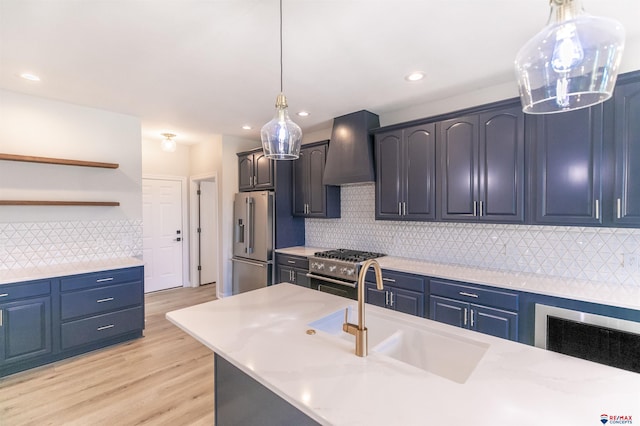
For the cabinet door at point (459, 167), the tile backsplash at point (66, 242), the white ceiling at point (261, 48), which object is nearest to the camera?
the white ceiling at point (261, 48)

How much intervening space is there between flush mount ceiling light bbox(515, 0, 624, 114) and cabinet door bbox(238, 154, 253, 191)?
3.88 meters

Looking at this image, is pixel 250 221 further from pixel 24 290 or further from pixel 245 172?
pixel 24 290

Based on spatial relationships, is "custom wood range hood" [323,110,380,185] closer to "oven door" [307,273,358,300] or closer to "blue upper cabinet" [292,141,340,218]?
"blue upper cabinet" [292,141,340,218]

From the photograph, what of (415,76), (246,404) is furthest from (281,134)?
(415,76)

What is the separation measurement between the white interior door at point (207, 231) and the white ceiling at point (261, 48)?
7.98 ft

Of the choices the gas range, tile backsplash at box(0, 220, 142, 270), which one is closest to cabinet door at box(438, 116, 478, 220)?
the gas range

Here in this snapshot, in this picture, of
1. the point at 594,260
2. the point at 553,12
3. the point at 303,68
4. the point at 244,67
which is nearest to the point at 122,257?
the point at 244,67

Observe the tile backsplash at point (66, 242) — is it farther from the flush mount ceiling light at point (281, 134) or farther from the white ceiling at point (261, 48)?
the flush mount ceiling light at point (281, 134)

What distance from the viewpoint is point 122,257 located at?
3.64m

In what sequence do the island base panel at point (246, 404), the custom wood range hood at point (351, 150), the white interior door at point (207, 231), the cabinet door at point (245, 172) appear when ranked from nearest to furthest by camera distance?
1. the island base panel at point (246, 404)
2. the custom wood range hood at point (351, 150)
3. the cabinet door at point (245, 172)
4. the white interior door at point (207, 231)

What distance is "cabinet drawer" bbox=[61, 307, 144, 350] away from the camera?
2.85 metres

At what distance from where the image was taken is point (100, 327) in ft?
9.95

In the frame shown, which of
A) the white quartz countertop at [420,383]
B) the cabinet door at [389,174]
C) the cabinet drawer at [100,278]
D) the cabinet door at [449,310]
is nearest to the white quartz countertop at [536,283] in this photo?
the cabinet door at [449,310]

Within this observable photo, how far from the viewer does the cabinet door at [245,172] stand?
4.50 metres
